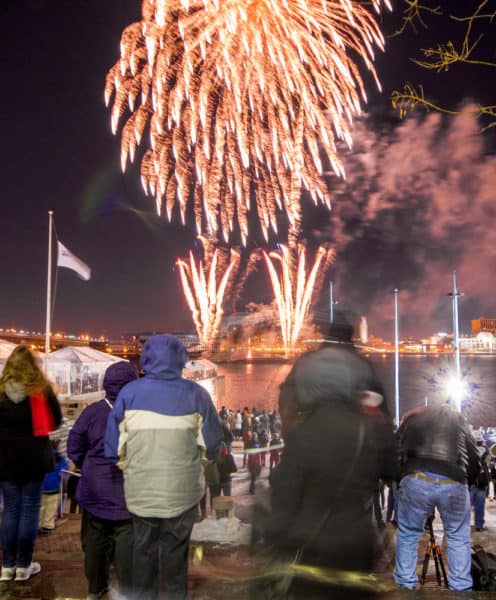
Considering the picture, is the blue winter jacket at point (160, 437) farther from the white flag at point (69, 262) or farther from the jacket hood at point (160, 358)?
the white flag at point (69, 262)

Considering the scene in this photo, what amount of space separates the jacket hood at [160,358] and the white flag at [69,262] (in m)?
18.8

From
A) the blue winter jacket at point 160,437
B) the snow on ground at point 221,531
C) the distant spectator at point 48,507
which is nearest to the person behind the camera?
the blue winter jacket at point 160,437

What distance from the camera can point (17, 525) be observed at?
3.89 meters

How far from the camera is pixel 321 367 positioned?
267 centimetres

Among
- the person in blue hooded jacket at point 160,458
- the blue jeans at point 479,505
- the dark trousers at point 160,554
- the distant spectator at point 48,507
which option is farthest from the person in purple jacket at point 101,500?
the blue jeans at point 479,505

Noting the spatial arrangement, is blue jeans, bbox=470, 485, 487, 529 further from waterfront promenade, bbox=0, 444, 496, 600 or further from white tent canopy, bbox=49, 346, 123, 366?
white tent canopy, bbox=49, 346, 123, 366

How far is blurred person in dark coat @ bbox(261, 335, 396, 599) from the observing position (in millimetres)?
2516

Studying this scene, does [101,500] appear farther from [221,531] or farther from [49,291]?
[49,291]

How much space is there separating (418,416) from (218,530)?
324cm

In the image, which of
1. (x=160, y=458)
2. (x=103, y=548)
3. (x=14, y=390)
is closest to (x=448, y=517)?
(x=160, y=458)

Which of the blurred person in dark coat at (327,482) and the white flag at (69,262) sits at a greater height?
the white flag at (69,262)

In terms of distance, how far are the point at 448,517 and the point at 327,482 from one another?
2.05 meters

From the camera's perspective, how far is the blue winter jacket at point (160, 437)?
118 inches

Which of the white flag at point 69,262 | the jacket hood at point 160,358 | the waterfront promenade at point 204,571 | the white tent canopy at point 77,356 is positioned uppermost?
the white flag at point 69,262
